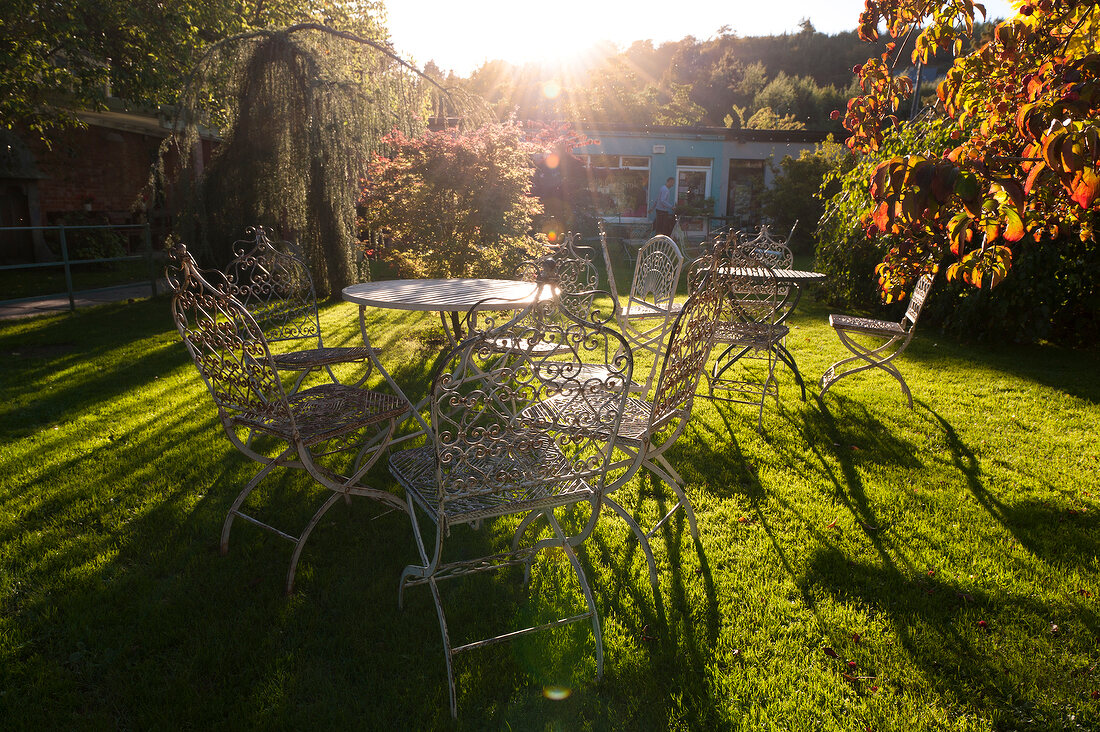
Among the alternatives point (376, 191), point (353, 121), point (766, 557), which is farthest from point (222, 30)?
point (766, 557)

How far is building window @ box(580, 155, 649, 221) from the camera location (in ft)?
60.0

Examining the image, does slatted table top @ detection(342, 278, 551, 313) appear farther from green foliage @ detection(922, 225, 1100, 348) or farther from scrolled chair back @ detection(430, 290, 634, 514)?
green foliage @ detection(922, 225, 1100, 348)

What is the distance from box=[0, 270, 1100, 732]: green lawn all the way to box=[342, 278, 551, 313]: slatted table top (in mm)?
1101

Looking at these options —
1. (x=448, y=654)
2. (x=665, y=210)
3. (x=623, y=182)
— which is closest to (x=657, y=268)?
(x=448, y=654)

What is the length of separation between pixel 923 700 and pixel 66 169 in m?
16.2

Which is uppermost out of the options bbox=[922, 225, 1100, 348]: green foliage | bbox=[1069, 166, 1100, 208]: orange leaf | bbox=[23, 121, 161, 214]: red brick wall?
bbox=[23, 121, 161, 214]: red brick wall

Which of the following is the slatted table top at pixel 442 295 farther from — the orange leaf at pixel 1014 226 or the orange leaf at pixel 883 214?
the orange leaf at pixel 1014 226

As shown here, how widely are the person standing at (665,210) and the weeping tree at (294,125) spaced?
7866mm

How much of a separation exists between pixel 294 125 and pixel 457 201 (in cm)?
248

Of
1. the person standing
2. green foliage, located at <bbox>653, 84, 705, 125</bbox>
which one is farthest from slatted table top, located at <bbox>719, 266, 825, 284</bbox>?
green foliage, located at <bbox>653, 84, 705, 125</bbox>

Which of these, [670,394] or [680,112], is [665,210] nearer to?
[670,394]

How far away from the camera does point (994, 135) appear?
2.22 meters

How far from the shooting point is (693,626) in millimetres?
2412

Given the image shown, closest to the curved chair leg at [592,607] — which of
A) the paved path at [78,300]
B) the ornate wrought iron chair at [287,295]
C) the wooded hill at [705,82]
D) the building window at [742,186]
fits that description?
the ornate wrought iron chair at [287,295]
